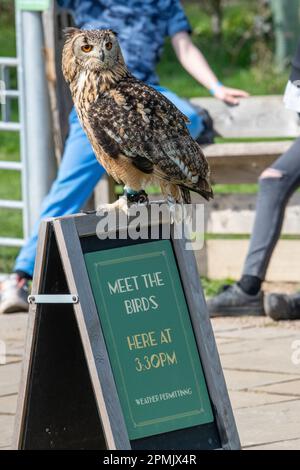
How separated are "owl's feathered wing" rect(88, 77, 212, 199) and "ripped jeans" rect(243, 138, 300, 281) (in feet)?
7.96

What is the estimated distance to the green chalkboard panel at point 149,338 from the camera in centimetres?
426

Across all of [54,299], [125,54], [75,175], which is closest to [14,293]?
[75,175]

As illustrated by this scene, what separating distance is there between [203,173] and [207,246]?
3535 mm

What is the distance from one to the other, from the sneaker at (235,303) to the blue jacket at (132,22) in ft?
4.31

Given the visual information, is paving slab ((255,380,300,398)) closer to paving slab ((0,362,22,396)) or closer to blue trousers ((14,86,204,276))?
paving slab ((0,362,22,396))

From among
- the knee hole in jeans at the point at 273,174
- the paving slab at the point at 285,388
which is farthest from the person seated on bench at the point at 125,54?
the paving slab at the point at 285,388

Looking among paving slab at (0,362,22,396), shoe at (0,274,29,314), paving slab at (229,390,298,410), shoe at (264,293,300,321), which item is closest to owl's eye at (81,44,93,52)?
paving slab at (229,390,298,410)

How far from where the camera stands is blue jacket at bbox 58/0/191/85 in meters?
7.16

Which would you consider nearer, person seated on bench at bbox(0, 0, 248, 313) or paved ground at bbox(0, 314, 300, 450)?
paved ground at bbox(0, 314, 300, 450)

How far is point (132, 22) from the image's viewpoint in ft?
23.6

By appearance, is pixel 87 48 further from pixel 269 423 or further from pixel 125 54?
pixel 125 54

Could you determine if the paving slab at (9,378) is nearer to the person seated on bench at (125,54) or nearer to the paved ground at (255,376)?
the paved ground at (255,376)
